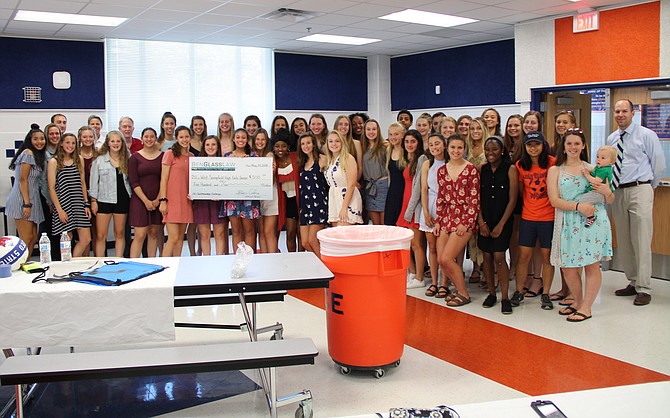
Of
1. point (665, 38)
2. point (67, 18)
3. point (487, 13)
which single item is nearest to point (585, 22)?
point (665, 38)

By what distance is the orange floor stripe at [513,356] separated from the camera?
396 centimetres

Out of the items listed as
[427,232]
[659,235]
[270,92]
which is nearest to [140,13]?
[270,92]

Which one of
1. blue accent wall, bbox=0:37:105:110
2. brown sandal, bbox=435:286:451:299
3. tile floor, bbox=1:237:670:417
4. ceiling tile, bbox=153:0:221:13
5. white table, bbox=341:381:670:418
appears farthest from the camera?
blue accent wall, bbox=0:37:105:110

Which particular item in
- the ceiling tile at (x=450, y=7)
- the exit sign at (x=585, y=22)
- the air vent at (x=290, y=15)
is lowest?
the exit sign at (x=585, y=22)

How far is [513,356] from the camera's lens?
14.5 ft

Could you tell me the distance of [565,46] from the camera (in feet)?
26.6

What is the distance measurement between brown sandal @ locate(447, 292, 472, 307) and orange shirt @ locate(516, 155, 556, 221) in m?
0.89

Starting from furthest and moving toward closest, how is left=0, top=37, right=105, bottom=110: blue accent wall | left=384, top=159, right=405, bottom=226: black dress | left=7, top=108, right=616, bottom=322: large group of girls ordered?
1. left=0, top=37, right=105, bottom=110: blue accent wall
2. left=384, top=159, right=405, bottom=226: black dress
3. left=7, top=108, right=616, bottom=322: large group of girls

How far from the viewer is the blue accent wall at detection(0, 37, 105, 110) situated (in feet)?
29.3

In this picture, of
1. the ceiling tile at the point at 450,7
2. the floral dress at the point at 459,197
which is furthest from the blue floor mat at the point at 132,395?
the ceiling tile at the point at 450,7

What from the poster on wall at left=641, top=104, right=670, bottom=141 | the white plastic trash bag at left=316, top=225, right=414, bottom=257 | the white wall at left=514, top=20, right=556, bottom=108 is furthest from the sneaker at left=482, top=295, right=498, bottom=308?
the white wall at left=514, top=20, right=556, bottom=108

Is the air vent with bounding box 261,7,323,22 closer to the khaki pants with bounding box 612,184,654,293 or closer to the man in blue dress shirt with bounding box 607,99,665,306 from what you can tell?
the man in blue dress shirt with bounding box 607,99,665,306

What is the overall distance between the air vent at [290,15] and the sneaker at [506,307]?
4.26 m

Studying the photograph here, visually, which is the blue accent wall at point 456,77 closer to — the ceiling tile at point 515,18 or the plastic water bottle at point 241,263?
the ceiling tile at point 515,18
